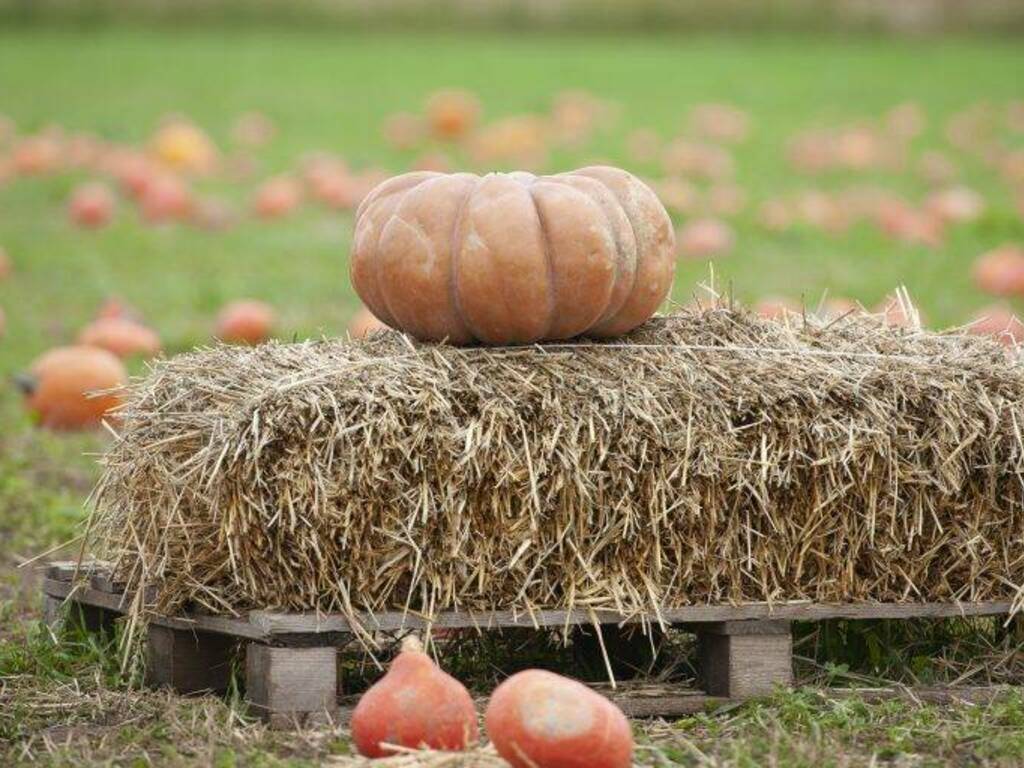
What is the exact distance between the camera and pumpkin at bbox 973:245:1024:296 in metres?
10.7

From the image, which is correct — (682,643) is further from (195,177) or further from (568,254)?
(195,177)

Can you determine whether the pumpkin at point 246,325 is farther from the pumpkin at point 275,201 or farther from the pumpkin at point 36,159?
the pumpkin at point 36,159

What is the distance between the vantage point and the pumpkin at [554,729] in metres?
3.78

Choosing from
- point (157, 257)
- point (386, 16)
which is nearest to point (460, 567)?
point (157, 257)

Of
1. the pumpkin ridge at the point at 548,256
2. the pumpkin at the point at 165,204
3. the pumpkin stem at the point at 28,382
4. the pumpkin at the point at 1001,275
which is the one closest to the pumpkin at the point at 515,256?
the pumpkin ridge at the point at 548,256

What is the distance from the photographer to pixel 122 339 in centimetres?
886

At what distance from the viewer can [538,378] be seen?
4.68m

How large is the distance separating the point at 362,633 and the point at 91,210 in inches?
398

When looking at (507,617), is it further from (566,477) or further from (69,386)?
(69,386)

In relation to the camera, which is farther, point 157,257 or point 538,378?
point 157,257

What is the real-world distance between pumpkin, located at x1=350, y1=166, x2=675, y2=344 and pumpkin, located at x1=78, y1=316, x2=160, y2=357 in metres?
4.09

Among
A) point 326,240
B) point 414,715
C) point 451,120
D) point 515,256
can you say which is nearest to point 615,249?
point 515,256

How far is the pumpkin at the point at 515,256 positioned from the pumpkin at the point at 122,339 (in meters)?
4.09

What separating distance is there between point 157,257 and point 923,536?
882 centimetres
